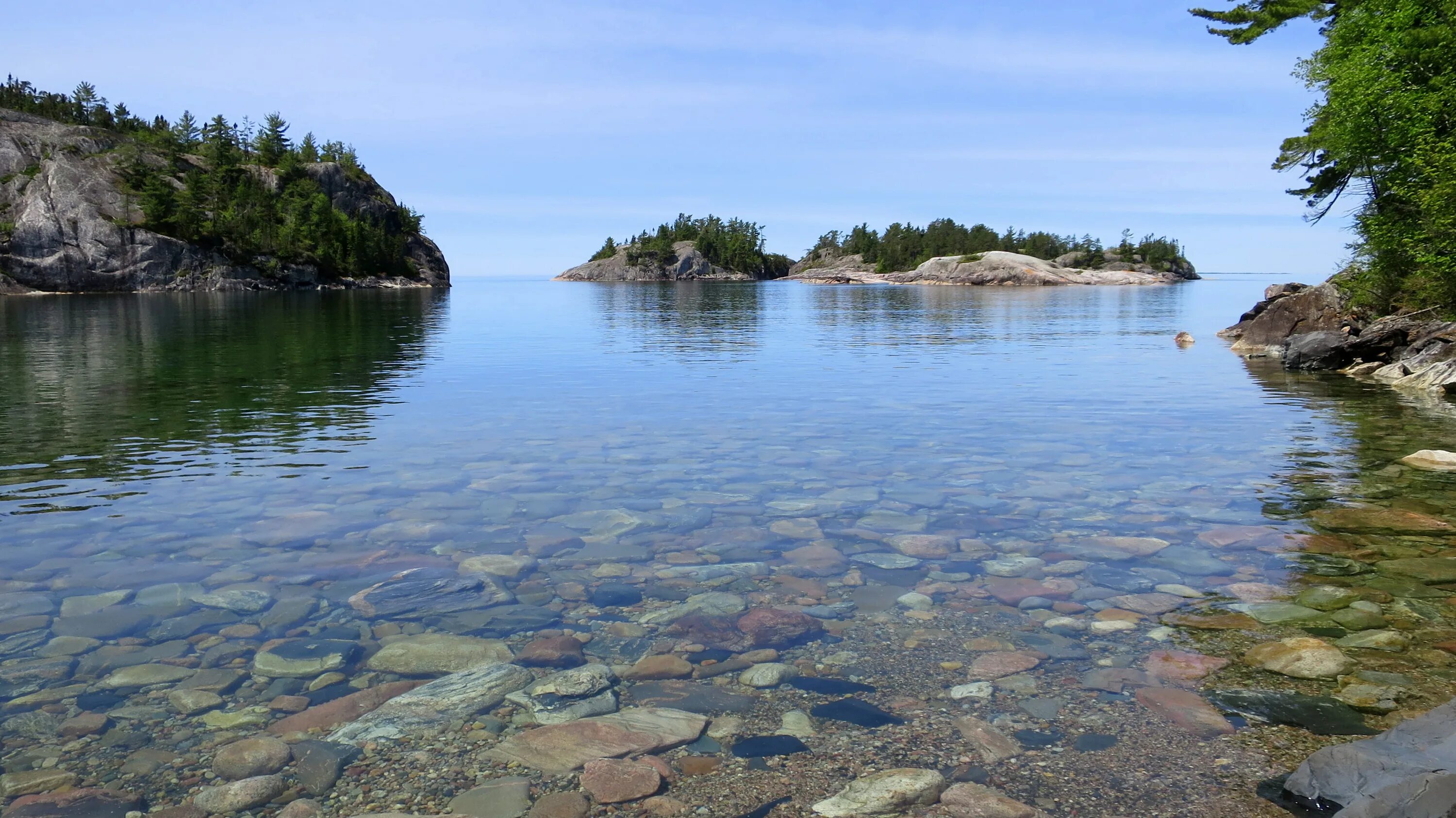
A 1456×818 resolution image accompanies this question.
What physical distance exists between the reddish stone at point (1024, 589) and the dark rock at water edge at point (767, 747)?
3938 millimetres

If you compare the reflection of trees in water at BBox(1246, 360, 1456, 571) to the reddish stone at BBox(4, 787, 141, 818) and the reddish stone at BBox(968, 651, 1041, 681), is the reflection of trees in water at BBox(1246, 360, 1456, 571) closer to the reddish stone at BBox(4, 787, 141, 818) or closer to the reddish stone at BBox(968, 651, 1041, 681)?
the reddish stone at BBox(968, 651, 1041, 681)

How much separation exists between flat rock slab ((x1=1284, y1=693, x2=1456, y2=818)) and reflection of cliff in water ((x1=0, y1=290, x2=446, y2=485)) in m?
18.3

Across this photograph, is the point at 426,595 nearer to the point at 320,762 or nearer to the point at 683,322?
the point at 320,762

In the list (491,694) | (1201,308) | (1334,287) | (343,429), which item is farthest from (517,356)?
(1201,308)

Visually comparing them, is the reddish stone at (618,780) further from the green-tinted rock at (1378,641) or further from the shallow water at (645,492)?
the green-tinted rock at (1378,641)

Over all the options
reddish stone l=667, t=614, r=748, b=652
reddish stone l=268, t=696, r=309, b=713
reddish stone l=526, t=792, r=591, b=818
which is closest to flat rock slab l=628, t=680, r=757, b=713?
reddish stone l=667, t=614, r=748, b=652

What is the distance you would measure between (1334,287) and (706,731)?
47.7 metres

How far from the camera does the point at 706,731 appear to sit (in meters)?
7.12

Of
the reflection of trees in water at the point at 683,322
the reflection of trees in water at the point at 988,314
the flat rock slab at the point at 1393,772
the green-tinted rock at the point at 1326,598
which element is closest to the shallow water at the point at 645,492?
the green-tinted rock at the point at 1326,598

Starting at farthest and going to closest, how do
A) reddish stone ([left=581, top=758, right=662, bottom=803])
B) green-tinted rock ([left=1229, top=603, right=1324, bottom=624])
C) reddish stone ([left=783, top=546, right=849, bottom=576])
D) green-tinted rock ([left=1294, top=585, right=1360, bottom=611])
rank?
reddish stone ([left=783, top=546, right=849, bottom=576]) → green-tinted rock ([left=1294, top=585, right=1360, bottom=611]) → green-tinted rock ([left=1229, top=603, right=1324, bottom=624]) → reddish stone ([left=581, top=758, right=662, bottom=803])

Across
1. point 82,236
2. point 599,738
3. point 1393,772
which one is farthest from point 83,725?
point 82,236

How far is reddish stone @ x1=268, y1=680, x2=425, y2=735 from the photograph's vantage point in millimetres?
7180

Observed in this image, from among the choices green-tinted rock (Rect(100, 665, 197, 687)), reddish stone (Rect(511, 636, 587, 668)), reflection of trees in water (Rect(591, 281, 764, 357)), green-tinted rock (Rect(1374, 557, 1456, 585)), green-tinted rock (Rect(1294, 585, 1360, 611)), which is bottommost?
reddish stone (Rect(511, 636, 587, 668))

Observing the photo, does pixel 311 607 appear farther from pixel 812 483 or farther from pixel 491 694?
pixel 812 483
